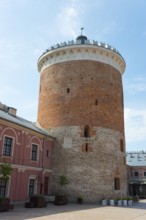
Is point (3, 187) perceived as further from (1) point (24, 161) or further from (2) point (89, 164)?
(2) point (89, 164)

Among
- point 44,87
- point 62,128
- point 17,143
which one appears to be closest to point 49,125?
point 62,128

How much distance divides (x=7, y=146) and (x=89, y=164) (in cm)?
835

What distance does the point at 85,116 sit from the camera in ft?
83.1

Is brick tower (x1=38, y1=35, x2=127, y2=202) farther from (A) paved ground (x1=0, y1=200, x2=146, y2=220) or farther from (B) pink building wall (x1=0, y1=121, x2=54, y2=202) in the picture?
(A) paved ground (x1=0, y1=200, x2=146, y2=220)

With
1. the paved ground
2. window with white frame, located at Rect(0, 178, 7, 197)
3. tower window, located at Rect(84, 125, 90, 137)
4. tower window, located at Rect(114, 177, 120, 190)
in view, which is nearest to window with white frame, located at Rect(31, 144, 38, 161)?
window with white frame, located at Rect(0, 178, 7, 197)

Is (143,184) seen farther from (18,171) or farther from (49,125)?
(18,171)

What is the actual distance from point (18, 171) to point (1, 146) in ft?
9.01

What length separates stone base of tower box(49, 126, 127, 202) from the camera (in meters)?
23.5

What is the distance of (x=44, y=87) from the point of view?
2872 centimetres

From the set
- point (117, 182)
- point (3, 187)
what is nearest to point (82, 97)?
point (117, 182)

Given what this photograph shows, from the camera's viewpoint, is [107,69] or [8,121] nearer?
[8,121]

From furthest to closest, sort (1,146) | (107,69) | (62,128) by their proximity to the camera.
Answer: (107,69) → (62,128) → (1,146)

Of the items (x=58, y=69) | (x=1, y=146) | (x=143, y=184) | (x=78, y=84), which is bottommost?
(x=143, y=184)

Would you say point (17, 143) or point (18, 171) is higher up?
point (17, 143)
